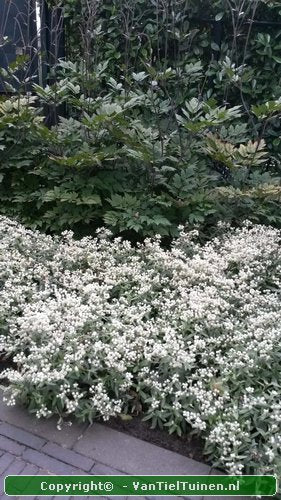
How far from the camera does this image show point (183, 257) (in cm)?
382

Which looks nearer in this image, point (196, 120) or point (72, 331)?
point (72, 331)

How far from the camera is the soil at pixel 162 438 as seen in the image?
2455mm

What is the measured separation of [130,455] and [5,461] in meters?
0.65

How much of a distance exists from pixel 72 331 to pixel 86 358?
186 millimetres

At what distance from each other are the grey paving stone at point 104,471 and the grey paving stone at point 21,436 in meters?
0.34

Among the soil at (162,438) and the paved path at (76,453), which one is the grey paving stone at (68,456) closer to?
the paved path at (76,453)

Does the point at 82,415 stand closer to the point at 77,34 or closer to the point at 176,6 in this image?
the point at 176,6

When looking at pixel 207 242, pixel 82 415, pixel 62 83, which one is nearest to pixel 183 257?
pixel 207 242

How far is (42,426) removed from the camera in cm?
255

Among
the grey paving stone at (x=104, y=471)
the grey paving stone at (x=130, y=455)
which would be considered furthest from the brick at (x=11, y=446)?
the grey paving stone at (x=104, y=471)

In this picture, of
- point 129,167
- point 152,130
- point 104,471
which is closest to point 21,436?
point 104,471

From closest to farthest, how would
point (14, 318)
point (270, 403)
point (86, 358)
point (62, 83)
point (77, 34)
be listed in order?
point (270, 403)
point (86, 358)
point (14, 318)
point (62, 83)
point (77, 34)

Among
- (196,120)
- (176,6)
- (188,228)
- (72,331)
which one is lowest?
(188,228)

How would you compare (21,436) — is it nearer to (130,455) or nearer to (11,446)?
(11,446)
